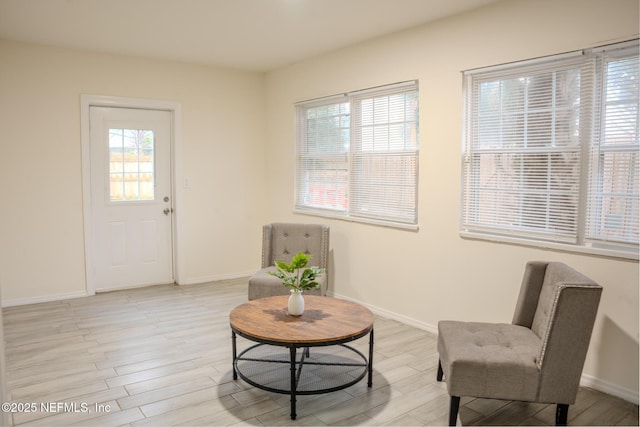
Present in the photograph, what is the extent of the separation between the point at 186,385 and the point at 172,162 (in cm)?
308

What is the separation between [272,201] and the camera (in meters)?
5.96

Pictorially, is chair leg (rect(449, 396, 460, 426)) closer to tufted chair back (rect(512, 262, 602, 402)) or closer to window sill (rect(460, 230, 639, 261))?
tufted chair back (rect(512, 262, 602, 402))

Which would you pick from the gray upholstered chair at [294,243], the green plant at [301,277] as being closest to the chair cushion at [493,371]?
the green plant at [301,277]

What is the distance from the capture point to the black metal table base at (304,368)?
113 inches

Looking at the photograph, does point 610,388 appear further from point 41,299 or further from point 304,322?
point 41,299

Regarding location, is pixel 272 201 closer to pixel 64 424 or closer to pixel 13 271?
pixel 13 271

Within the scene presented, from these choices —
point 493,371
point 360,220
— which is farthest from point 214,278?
point 493,371

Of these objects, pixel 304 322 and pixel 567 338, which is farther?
pixel 304 322

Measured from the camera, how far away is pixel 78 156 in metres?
4.84

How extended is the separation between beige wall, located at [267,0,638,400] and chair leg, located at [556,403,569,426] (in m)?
0.61

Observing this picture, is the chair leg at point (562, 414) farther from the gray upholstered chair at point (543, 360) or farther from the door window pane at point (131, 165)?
the door window pane at point (131, 165)

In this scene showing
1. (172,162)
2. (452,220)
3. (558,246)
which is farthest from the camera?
(172,162)

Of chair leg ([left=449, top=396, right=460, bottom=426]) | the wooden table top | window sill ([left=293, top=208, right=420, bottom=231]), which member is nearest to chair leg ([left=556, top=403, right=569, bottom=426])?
chair leg ([left=449, top=396, right=460, bottom=426])

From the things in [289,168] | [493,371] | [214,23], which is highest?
[214,23]
